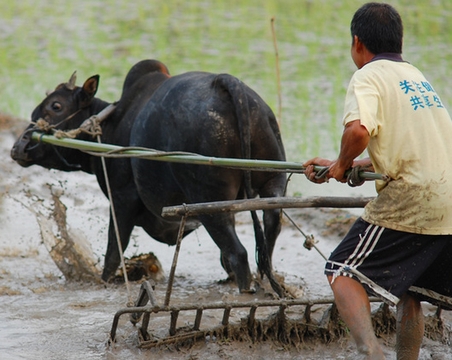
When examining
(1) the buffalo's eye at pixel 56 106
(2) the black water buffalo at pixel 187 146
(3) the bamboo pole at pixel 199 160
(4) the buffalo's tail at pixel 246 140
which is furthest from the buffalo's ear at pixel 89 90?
(4) the buffalo's tail at pixel 246 140

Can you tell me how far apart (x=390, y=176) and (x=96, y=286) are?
3.20 m

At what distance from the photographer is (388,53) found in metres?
3.43

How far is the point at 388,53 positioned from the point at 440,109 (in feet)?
1.04

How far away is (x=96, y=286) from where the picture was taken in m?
5.98

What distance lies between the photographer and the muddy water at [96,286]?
13.9 feet

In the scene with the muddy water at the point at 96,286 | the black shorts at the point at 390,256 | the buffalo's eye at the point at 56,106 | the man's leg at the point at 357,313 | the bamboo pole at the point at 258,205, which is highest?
the buffalo's eye at the point at 56,106

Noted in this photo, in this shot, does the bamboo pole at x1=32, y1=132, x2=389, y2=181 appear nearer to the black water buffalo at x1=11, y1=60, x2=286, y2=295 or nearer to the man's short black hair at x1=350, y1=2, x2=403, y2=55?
the black water buffalo at x1=11, y1=60, x2=286, y2=295

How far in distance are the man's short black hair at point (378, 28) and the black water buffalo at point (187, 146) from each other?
1.54m

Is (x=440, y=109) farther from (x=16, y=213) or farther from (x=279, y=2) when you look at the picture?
(x=279, y=2)

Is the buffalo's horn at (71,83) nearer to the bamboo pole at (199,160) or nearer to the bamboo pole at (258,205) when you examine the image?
the bamboo pole at (199,160)

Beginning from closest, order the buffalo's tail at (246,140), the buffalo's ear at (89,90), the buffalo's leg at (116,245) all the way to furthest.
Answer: the buffalo's tail at (246,140) → the buffalo's leg at (116,245) → the buffalo's ear at (89,90)

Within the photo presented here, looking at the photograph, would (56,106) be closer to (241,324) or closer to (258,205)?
(241,324)

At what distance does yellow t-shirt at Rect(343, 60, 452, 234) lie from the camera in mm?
3271

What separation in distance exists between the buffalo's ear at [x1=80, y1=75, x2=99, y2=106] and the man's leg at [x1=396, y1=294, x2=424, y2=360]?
10.9ft
